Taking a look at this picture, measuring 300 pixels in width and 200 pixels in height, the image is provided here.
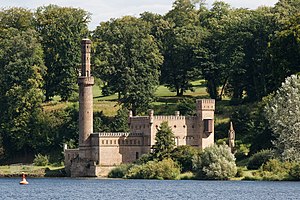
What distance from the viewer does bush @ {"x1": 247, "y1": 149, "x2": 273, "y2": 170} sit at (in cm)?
11788

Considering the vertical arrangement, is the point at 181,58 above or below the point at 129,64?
above

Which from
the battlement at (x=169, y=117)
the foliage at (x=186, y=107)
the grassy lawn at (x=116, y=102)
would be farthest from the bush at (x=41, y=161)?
the foliage at (x=186, y=107)

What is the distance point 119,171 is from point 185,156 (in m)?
7.61

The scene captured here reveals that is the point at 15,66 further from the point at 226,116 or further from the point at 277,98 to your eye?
the point at 277,98

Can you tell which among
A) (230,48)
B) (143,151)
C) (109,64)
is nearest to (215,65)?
(230,48)

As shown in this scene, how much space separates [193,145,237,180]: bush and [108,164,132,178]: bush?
1103cm

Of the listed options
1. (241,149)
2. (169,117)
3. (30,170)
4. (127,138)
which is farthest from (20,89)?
(241,149)

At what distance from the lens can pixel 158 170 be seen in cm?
11919

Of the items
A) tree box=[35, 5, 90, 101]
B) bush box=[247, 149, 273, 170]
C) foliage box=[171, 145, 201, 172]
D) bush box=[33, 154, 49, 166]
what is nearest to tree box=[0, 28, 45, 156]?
tree box=[35, 5, 90, 101]

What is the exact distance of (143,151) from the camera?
422 feet

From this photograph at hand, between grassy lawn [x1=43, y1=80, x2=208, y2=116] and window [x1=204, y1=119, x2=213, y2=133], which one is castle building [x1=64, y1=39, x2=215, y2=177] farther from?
grassy lawn [x1=43, y1=80, x2=208, y2=116]

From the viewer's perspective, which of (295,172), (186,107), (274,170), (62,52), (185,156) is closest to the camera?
(295,172)

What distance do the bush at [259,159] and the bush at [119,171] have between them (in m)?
12.3

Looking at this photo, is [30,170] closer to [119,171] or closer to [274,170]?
[119,171]
